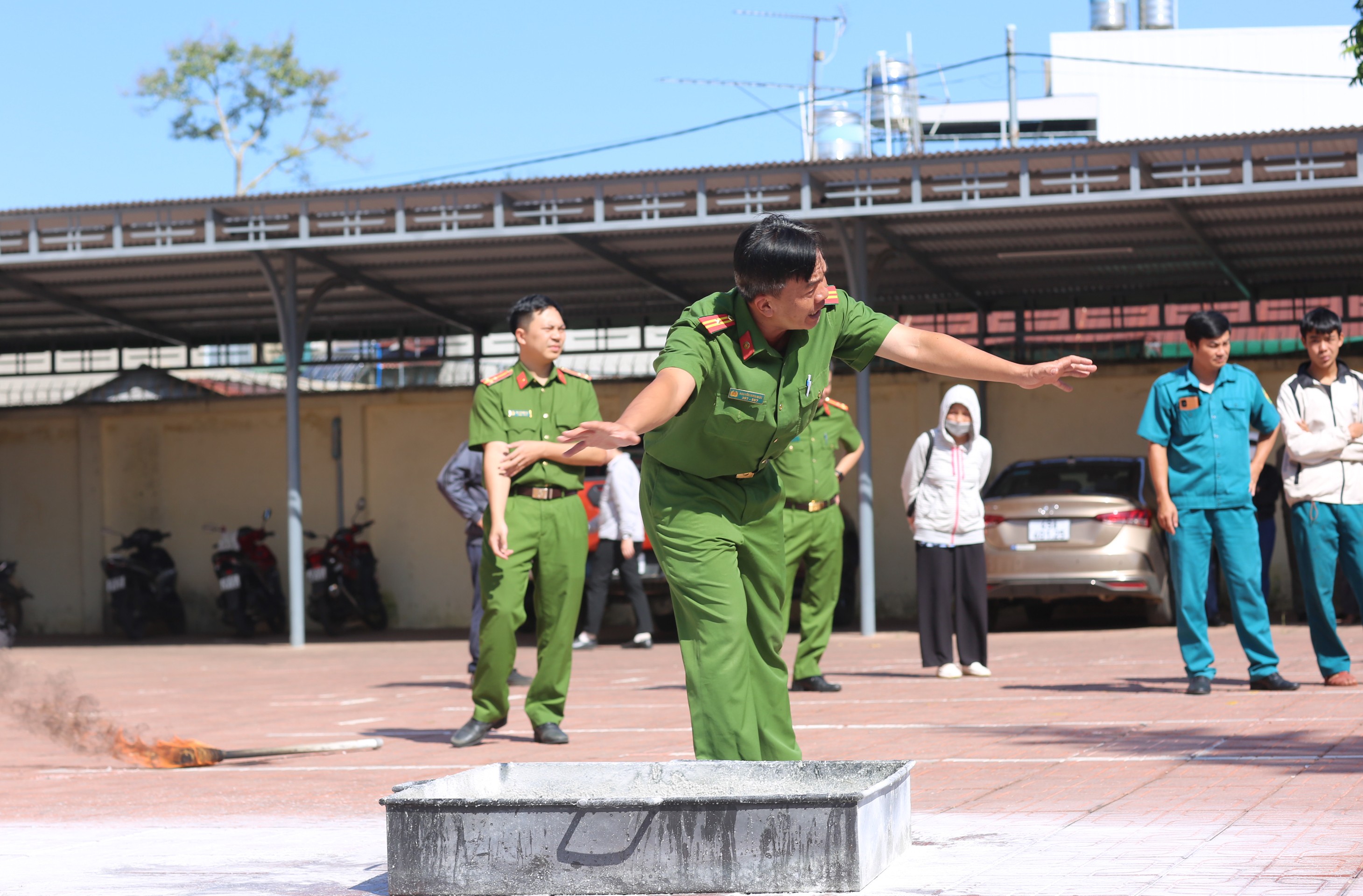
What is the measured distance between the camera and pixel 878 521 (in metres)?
19.7

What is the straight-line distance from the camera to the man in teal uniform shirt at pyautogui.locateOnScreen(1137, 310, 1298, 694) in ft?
28.5

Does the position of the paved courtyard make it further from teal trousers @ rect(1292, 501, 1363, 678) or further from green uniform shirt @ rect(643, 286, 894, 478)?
green uniform shirt @ rect(643, 286, 894, 478)

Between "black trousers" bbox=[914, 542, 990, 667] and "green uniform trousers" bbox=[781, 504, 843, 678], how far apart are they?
97cm

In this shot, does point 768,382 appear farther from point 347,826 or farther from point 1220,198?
point 1220,198

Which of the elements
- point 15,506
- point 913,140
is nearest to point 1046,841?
point 15,506

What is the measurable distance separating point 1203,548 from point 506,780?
5117mm

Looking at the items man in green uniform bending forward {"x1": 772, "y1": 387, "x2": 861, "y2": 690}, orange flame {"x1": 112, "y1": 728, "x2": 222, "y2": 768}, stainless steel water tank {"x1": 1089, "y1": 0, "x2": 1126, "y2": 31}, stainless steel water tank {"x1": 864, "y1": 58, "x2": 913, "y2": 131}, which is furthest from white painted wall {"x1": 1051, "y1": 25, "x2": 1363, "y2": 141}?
orange flame {"x1": 112, "y1": 728, "x2": 222, "y2": 768}

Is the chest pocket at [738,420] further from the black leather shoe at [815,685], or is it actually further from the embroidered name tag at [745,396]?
the black leather shoe at [815,685]

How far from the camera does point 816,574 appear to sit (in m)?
10.0

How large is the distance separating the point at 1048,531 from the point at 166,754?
8764 millimetres

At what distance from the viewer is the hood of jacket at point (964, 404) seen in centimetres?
1072

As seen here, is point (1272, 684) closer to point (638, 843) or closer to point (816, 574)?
point (816, 574)

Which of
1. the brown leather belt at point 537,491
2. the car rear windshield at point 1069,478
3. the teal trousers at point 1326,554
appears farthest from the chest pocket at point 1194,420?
the car rear windshield at point 1069,478

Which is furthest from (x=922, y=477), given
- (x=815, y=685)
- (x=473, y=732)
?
(x=473, y=732)
